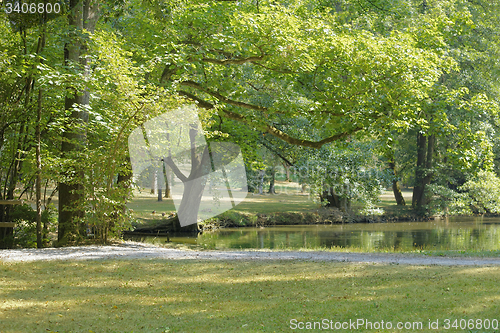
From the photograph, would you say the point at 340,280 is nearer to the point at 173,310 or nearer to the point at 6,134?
the point at 173,310

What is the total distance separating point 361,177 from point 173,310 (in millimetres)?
19505

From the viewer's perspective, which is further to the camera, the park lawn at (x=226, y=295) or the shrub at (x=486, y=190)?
the shrub at (x=486, y=190)

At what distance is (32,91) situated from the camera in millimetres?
12484

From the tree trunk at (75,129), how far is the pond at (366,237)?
588 cm

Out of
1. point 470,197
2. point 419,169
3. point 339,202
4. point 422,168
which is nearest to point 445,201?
point 470,197

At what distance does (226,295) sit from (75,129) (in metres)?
7.08

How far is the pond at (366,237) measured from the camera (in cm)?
1756

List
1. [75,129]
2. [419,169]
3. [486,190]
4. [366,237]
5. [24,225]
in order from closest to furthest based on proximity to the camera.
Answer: [75,129], [24,225], [366,237], [486,190], [419,169]

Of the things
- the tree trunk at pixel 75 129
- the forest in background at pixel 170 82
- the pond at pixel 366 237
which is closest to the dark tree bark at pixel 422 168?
the pond at pixel 366 237

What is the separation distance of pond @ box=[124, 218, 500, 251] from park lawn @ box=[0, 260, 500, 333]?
8001 millimetres

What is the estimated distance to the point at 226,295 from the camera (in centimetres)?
644

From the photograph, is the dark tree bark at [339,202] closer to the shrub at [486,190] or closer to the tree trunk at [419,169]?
the tree trunk at [419,169]

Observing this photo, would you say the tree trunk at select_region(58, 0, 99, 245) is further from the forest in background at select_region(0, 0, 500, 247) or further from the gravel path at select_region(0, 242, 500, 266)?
the gravel path at select_region(0, 242, 500, 266)

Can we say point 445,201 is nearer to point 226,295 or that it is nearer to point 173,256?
point 173,256
